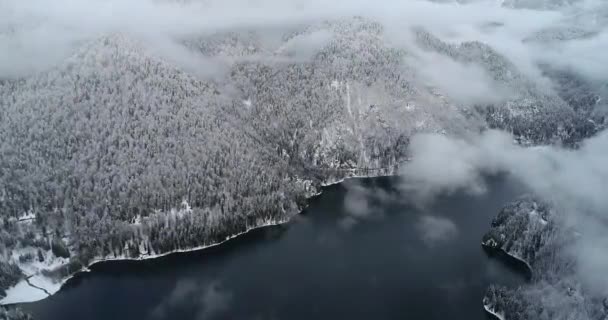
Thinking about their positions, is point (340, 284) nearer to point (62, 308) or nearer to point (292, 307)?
point (292, 307)

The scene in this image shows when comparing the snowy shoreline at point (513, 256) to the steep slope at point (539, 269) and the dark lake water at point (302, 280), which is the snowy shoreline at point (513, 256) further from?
the dark lake water at point (302, 280)

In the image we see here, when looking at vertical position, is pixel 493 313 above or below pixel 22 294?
below

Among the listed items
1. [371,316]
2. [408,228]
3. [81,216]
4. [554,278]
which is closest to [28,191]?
[81,216]

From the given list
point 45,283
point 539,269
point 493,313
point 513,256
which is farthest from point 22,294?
point 513,256

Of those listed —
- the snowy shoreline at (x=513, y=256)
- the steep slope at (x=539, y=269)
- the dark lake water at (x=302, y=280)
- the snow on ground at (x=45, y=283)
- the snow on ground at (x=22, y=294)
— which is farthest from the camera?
the snowy shoreline at (x=513, y=256)

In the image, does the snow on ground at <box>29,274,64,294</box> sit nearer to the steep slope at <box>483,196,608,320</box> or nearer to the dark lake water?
the dark lake water

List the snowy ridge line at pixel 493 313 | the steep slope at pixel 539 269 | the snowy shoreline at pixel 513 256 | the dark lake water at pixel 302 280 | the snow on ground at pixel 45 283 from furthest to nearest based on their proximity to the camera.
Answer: the snowy shoreline at pixel 513 256
the snow on ground at pixel 45 283
the dark lake water at pixel 302 280
the snowy ridge line at pixel 493 313
the steep slope at pixel 539 269

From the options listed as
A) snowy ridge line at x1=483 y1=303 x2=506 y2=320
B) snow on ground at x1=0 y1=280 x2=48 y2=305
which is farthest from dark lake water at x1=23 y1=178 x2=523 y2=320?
snow on ground at x1=0 y1=280 x2=48 y2=305

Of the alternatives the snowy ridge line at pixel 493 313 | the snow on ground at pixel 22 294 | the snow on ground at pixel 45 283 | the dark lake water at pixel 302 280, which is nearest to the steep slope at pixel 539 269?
the snowy ridge line at pixel 493 313

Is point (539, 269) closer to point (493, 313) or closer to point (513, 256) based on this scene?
point (513, 256)
